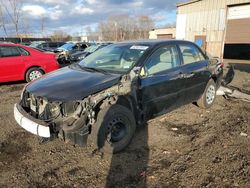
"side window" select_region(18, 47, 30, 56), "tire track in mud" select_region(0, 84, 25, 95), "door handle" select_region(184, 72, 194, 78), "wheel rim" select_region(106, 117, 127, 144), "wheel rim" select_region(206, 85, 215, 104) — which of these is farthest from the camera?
"side window" select_region(18, 47, 30, 56)

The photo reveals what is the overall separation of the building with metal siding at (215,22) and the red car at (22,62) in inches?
492

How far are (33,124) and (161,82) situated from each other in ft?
7.44

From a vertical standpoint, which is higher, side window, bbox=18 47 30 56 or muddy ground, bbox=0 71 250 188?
side window, bbox=18 47 30 56

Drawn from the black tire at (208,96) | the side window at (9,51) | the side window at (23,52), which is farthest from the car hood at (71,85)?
the side window at (23,52)

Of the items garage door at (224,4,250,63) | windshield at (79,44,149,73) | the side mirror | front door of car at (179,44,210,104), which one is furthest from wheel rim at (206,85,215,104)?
garage door at (224,4,250,63)

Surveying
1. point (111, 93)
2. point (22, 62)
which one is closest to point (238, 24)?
point (22, 62)

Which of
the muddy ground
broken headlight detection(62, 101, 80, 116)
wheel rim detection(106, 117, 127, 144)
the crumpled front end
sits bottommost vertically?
the muddy ground

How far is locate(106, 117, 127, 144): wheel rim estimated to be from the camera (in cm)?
382

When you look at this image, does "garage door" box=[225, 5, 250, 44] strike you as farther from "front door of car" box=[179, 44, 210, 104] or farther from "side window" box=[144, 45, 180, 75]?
"side window" box=[144, 45, 180, 75]

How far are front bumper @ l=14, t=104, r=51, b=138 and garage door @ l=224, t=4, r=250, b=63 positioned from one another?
16.4m

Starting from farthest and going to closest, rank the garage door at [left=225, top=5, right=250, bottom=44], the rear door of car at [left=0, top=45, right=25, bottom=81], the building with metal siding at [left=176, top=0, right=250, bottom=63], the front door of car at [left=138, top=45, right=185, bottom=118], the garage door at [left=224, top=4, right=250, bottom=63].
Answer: the building with metal siding at [left=176, top=0, right=250, bottom=63] < the garage door at [left=224, top=4, right=250, bottom=63] < the garage door at [left=225, top=5, right=250, bottom=44] < the rear door of car at [left=0, top=45, right=25, bottom=81] < the front door of car at [left=138, top=45, right=185, bottom=118]

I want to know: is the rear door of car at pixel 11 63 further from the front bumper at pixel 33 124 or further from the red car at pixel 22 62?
the front bumper at pixel 33 124

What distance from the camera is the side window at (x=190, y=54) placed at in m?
5.24

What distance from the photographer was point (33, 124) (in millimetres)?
3662
